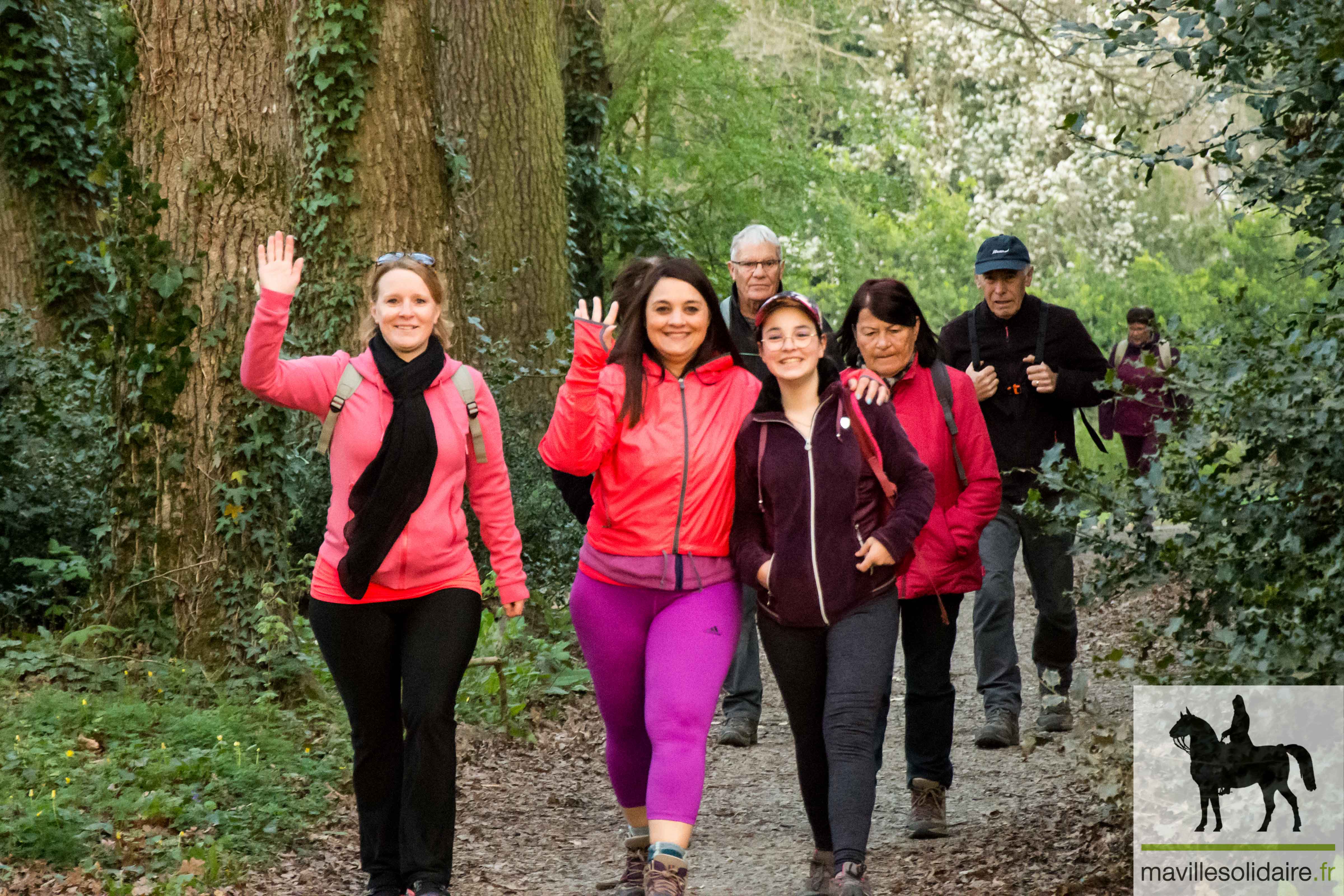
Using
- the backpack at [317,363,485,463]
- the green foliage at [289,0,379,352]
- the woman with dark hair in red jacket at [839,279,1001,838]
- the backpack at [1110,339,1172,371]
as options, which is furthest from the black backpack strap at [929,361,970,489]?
the backpack at [1110,339,1172,371]

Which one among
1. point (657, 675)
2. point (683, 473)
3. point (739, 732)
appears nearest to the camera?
point (657, 675)

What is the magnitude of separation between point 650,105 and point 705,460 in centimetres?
1485

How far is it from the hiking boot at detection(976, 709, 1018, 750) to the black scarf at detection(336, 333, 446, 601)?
3506 mm

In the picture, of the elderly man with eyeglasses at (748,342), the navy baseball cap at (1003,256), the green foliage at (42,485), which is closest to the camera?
the navy baseball cap at (1003,256)

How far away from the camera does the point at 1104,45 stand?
488 centimetres

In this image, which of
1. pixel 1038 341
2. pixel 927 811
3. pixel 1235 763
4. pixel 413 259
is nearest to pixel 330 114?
pixel 413 259

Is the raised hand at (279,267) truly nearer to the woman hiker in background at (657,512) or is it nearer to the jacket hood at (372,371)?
the jacket hood at (372,371)

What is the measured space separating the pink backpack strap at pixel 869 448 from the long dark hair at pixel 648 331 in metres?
0.46

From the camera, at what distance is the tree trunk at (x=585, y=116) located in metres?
15.3

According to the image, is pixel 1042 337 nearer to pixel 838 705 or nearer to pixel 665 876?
pixel 838 705

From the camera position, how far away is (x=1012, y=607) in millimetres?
6852

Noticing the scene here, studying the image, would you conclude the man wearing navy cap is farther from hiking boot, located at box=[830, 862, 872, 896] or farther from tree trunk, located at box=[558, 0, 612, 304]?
tree trunk, located at box=[558, 0, 612, 304]

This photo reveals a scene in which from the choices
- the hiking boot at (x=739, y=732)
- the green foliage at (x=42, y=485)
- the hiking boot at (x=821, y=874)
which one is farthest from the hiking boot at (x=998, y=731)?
the green foliage at (x=42, y=485)

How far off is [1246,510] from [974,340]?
116 inches
